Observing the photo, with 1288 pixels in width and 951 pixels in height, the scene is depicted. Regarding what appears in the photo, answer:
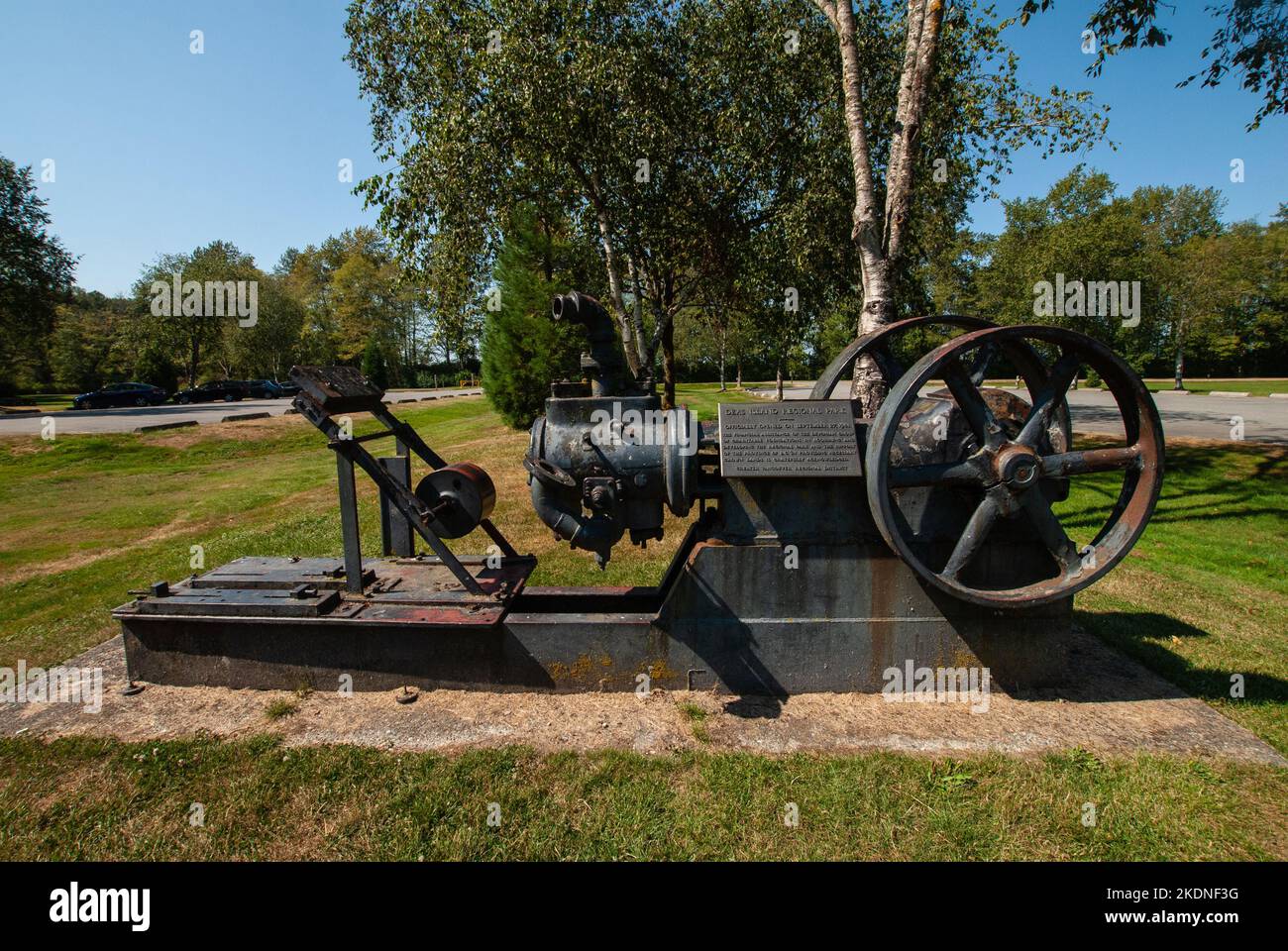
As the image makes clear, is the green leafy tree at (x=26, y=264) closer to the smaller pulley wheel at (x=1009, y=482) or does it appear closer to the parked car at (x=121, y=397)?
the parked car at (x=121, y=397)

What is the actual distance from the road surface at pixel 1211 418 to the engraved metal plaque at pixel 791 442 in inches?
317

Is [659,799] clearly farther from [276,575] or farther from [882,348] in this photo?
[882,348]

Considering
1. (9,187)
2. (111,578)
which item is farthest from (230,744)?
(9,187)

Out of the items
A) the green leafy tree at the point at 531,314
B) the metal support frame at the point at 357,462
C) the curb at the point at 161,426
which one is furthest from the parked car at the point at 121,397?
the metal support frame at the point at 357,462

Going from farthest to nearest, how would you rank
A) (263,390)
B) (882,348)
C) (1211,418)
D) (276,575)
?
(263,390) → (1211,418) → (882,348) → (276,575)

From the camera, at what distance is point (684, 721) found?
346 cm

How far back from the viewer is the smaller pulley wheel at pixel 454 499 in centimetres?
388

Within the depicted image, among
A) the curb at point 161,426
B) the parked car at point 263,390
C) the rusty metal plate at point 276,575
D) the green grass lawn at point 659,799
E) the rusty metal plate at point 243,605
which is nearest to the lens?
the green grass lawn at point 659,799

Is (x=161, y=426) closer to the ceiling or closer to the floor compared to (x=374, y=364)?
closer to the floor

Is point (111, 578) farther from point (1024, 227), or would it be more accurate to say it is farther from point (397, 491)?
point (1024, 227)

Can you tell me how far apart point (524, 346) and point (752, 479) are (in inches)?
481

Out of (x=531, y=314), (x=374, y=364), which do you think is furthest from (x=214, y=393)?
(x=531, y=314)

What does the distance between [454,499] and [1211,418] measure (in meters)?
22.2

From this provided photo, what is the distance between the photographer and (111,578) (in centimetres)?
630
